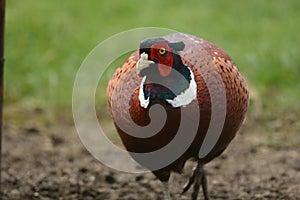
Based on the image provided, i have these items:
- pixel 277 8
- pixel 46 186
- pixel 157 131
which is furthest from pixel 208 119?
pixel 277 8

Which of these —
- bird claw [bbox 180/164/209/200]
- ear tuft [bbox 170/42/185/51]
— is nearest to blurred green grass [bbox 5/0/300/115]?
bird claw [bbox 180/164/209/200]

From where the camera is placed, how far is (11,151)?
514cm

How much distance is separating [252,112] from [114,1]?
2.60 m

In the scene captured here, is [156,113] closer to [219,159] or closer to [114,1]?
[219,159]

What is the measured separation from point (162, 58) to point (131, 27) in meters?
3.98

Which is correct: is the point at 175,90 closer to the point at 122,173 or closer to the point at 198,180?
the point at 198,180

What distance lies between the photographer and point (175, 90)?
312 centimetres

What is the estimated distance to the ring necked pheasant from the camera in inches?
122

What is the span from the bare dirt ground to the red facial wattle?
50.3 inches

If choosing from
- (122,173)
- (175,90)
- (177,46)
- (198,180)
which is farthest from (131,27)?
(175,90)

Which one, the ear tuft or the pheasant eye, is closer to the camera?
the pheasant eye

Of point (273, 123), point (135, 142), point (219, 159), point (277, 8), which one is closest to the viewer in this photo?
point (135, 142)

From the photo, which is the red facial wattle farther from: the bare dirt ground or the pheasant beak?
the bare dirt ground

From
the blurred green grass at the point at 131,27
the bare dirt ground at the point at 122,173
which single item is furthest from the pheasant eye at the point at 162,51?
the blurred green grass at the point at 131,27
